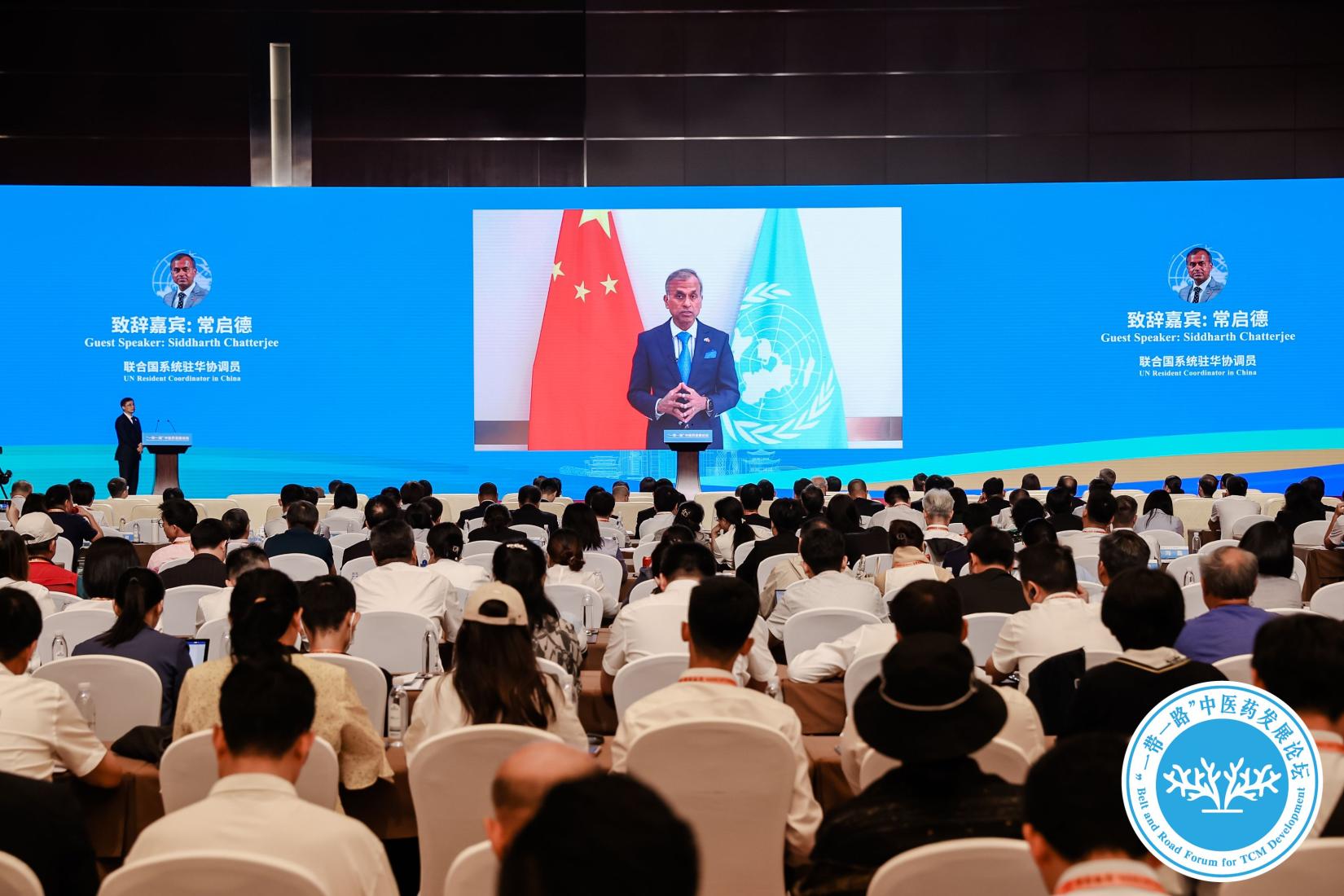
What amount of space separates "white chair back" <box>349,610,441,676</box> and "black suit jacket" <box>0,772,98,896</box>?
2439 mm

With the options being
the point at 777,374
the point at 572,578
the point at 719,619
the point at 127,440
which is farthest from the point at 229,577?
the point at 777,374

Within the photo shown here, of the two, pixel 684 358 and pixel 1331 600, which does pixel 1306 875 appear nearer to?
pixel 1331 600

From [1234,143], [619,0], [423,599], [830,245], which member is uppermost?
[619,0]

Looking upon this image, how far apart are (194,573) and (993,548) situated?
11.8 feet

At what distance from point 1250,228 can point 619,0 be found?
7541mm

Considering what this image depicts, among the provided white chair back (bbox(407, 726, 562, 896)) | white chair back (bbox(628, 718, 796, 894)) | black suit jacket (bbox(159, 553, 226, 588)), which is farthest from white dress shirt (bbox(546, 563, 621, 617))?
white chair back (bbox(628, 718, 796, 894))

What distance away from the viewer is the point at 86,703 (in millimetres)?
3928

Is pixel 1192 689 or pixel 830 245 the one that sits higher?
pixel 830 245

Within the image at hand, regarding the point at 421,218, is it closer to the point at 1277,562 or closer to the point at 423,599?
the point at 423,599

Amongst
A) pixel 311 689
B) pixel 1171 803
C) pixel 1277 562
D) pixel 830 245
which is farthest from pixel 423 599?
pixel 830 245

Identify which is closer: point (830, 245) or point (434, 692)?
point (434, 692)

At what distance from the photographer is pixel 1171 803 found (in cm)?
199

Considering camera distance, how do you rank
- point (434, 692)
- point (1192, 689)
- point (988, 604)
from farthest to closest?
point (988, 604) < point (434, 692) < point (1192, 689)

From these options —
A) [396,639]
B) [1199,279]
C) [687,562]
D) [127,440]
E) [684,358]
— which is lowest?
[396,639]
